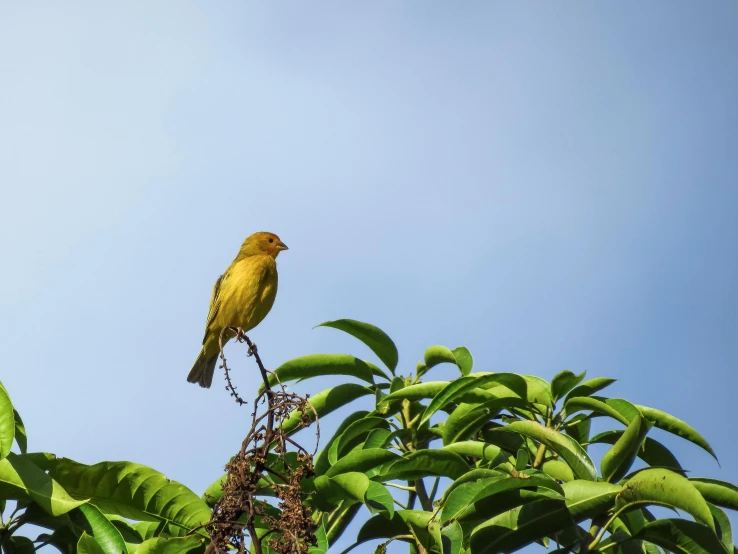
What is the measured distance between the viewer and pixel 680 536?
3762 mm

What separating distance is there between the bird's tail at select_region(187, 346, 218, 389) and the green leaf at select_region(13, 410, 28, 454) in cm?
519

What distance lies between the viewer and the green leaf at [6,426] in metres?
3.08

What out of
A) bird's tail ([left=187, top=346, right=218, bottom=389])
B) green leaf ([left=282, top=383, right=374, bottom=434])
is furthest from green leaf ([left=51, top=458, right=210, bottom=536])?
bird's tail ([left=187, top=346, right=218, bottom=389])

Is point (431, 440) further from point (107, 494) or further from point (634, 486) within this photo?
point (107, 494)

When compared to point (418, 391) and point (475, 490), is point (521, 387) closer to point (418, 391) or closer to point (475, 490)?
point (418, 391)

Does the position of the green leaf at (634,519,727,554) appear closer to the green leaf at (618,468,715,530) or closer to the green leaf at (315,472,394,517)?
the green leaf at (618,468,715,530)

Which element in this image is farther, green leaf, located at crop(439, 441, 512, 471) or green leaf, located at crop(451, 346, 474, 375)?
green leaf, located at crop(451, 346, 474, 375)

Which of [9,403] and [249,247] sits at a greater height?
[249,247]

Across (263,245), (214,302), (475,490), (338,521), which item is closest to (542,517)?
(475,490)

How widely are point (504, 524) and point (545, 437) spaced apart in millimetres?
449

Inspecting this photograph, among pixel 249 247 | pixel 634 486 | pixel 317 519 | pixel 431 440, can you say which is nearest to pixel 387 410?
pixel 431 440

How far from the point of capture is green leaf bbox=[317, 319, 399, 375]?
14.9 feet

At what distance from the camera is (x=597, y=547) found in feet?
12.5

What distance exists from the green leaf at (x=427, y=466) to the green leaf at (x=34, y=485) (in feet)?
4.29
